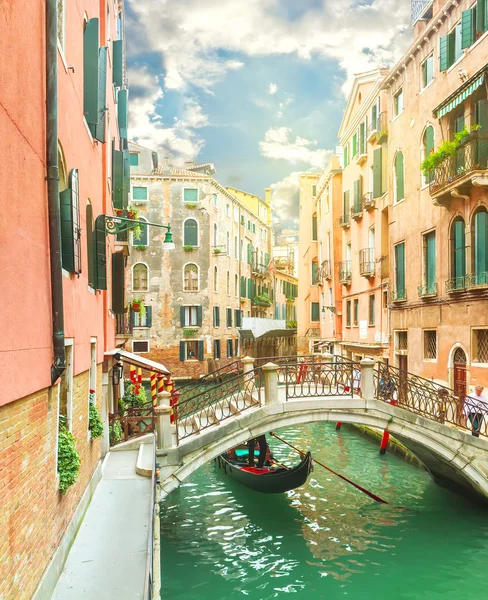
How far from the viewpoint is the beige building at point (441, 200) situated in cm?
1281

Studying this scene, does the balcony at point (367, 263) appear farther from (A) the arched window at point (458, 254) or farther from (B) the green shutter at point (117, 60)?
(B) the green shutter at point (117, 60)

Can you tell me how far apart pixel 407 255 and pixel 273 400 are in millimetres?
8014

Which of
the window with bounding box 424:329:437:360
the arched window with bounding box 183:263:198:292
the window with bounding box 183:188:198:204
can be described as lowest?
the window with bounding box 424:329:437:360

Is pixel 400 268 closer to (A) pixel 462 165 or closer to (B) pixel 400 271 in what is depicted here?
(B) pixel 400 271

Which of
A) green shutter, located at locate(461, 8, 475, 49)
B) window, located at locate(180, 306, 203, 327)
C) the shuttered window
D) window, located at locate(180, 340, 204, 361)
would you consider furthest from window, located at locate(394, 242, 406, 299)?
window, located at locate(180, 306, 203, 327)

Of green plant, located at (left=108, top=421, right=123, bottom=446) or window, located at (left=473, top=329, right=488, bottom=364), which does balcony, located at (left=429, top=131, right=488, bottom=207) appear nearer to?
window, located at (left=473, top=329, right=488, bottom=364)

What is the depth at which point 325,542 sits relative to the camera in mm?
10547

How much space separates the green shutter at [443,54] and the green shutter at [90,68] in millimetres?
9636

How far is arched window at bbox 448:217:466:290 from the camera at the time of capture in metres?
13.6

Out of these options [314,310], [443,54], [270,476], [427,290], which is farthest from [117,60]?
[314,310]

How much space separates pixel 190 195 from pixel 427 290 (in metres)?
21.5

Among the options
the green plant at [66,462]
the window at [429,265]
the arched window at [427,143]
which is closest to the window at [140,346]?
the window at [429,265]

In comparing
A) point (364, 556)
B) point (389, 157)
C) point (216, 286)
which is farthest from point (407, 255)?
point (216, 286)

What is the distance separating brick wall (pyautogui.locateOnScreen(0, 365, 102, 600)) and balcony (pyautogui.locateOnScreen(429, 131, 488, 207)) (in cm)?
971
